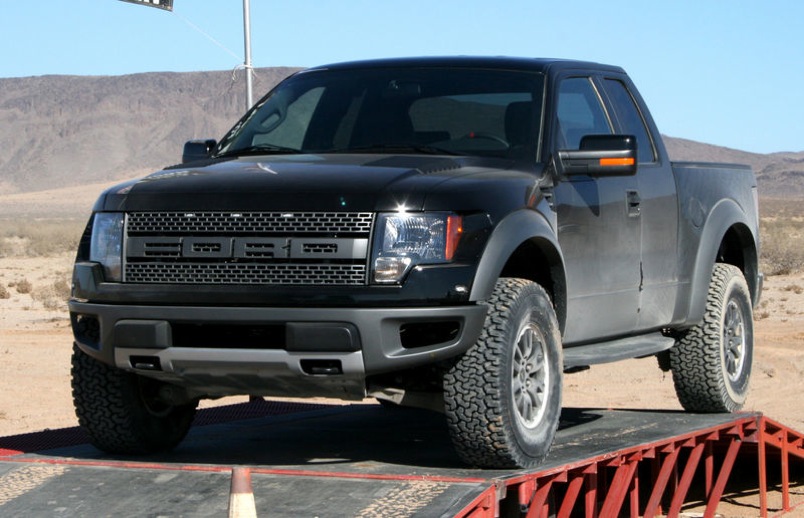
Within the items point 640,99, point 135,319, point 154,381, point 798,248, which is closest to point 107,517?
point 135,319

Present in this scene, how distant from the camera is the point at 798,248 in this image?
37.7 meters

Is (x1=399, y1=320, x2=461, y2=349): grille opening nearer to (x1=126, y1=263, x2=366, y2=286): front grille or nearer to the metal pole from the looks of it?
(x1=126, y1=263, x2=366, y2=286): front grille

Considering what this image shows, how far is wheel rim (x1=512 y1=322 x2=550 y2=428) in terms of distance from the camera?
550 cm

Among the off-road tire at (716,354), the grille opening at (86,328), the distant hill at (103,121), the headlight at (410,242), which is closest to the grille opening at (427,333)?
the headlight at (410,242)

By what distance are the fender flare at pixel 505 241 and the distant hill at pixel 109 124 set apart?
13119cm

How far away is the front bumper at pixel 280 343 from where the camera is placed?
16.5 feet

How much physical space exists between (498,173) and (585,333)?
1.19 m

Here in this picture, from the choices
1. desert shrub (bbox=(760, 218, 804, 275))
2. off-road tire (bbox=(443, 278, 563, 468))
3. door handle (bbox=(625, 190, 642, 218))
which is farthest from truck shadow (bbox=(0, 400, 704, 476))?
desert shrub (bbox=(760, 218, 804, 275))

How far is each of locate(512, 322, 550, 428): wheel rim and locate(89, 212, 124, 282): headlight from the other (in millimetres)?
1695

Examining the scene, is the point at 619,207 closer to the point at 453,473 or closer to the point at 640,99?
the point at 640,99

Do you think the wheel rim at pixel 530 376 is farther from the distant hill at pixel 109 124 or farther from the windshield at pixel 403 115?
the distant hill at pixel 109 124

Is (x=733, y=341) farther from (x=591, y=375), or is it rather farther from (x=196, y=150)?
(x=591, y=375)

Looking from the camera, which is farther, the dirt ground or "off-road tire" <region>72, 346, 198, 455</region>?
the dirt ground

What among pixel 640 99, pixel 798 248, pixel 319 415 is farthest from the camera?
pixel 798 248
